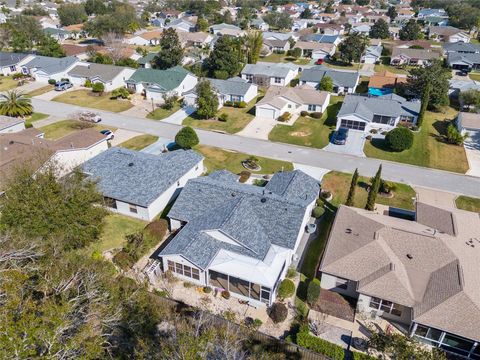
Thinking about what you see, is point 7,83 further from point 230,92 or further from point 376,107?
point 376,107

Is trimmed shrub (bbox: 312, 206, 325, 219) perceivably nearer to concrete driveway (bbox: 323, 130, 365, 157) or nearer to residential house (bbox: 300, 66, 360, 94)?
concrete driveway (bbox: 323, 130, 365, 157)

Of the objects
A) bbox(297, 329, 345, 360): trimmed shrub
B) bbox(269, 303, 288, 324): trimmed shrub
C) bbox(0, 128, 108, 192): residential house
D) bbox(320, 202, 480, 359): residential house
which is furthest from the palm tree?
bbox(297, 329, 345, 360): trimmed shrub

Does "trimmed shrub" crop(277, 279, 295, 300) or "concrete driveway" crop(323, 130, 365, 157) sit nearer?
"trimmed shrub" crop(277, 279, 295, 300)

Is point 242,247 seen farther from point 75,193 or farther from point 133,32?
point 133,32

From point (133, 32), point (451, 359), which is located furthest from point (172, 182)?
point (133, 32)

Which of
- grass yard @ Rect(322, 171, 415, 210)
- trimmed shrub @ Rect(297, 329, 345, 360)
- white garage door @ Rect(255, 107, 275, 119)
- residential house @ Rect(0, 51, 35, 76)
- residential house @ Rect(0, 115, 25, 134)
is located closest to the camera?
trimmed shrub @ Rect(297, 329, 345, 360)
